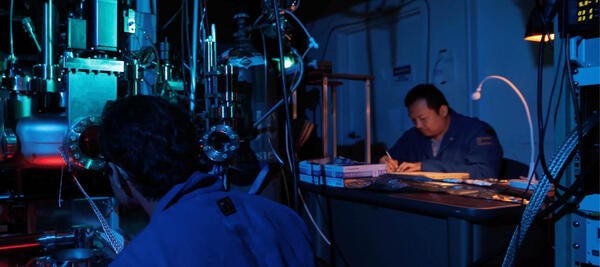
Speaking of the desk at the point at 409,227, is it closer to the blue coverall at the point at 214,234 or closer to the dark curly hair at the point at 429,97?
the blue coverall at the point at 214,234

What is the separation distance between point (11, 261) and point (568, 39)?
3.96ft

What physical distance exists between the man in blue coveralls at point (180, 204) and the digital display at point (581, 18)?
0.65 meters

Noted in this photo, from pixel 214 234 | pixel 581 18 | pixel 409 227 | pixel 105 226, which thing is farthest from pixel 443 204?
pixel 105 226

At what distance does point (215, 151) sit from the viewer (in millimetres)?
1021

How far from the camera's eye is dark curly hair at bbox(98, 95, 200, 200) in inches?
35.2

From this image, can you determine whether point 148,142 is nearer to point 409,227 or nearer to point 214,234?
point 214,234

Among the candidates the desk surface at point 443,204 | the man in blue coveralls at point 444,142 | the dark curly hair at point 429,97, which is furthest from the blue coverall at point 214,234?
the dark curly hair at point 429,97

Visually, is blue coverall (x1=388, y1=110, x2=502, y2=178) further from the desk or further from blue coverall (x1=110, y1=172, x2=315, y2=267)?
blue coverall (x1=110, y1=172, x2=315, y2=267)

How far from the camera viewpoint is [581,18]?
0.93m

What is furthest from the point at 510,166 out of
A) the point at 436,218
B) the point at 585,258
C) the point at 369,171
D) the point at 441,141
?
the point at 585,258

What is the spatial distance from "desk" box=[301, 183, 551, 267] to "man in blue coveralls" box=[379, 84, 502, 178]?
2.46ft

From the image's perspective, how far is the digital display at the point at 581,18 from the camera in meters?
0.91

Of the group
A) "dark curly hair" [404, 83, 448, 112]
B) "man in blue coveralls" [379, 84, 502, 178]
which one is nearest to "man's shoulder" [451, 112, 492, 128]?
"man in blue coveralls" [379, 84, 502, 178]

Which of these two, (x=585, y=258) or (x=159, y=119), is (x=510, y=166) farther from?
(x=159, y=119)
